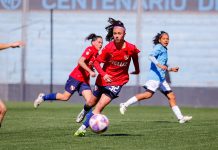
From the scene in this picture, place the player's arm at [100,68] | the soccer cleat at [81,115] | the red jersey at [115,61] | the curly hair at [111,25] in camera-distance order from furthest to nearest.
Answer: the soccer cleat at [81,115] < the curly hair at [111,25] < the red jersey at [115,61] < the player's arm at [100,68]

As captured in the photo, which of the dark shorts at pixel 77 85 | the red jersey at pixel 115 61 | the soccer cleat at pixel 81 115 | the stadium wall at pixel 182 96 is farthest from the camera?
the stadium wall at pixel 182 96

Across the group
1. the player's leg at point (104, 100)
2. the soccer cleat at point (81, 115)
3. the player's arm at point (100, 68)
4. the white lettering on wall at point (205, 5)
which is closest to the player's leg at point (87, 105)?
the soccer cleat at point (81, 115)

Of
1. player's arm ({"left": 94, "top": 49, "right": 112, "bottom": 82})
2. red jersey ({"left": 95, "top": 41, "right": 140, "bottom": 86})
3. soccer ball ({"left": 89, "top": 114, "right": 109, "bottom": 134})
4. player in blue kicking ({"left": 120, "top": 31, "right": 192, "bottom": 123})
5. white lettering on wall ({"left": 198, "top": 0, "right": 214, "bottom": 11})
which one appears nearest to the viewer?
soccer ball ({"left": 89, "top": 114, "right": 109, "bottom": 134})

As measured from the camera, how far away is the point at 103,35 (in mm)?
38969

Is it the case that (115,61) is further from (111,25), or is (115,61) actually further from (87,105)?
(87,105)

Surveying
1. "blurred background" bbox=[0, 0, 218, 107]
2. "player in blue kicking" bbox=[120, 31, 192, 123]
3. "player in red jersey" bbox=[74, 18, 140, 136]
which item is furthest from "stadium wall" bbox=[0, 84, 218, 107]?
"player in red jersey" bbox=[74, 18, 140, 136]

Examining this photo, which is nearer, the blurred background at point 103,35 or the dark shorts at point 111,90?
the dark shorts at point 111,90

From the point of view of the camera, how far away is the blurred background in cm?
3781

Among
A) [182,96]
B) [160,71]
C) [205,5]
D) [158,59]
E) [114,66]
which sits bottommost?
[182,96]

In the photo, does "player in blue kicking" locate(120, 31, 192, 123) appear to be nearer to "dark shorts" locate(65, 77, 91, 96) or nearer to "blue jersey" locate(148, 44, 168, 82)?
"blue jersey" locate(148, 44, 168, 82)

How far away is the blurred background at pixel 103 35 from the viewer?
124ft

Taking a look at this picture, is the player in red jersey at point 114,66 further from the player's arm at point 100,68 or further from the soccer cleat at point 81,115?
the soccer cleat at point 81,115

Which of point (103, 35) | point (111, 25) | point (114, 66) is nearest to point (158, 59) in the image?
point (111, 25)

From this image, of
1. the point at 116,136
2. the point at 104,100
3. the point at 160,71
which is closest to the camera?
the point at 116,136
